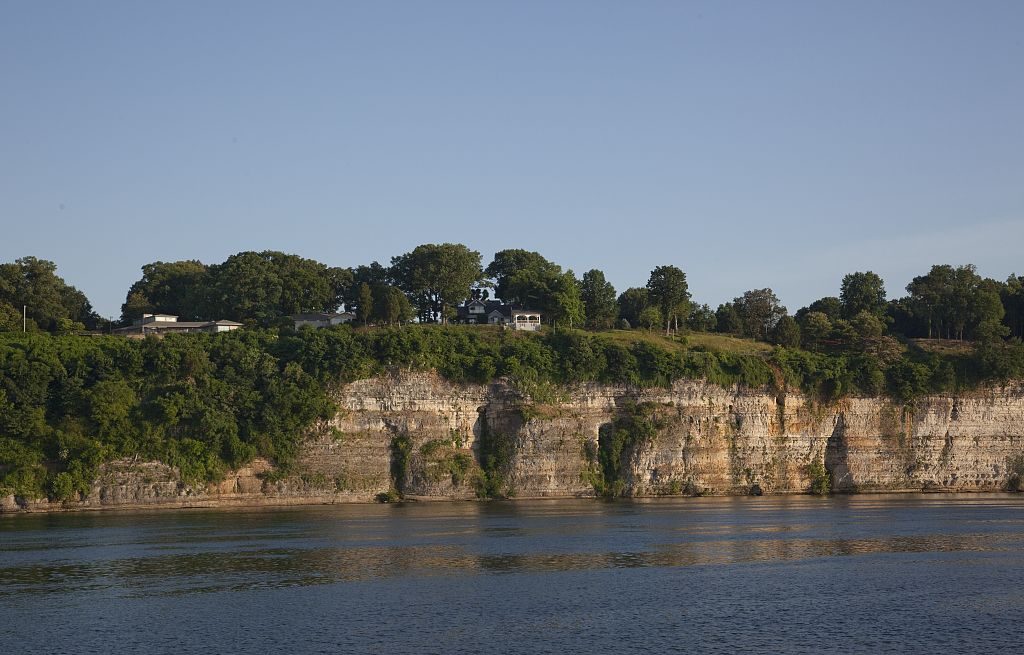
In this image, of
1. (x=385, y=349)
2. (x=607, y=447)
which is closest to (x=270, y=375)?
(x=385, y=349)

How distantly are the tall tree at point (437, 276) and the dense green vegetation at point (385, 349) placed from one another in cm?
19

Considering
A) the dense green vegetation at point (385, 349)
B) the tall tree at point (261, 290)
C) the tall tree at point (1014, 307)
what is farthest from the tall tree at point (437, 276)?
the tall tree at point (1014, 307)

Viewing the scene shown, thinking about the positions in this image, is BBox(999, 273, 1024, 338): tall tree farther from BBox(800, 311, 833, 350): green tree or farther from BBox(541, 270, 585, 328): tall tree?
BBox(541, 270, 585, 328): tall tree

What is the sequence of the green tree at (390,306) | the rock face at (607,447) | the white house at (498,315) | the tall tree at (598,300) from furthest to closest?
the tall tree at (598,300) < the white house at (498,315) < the green tree at (390,306) < the rock face at (607,447)

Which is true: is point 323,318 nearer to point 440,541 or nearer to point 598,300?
point 598,300

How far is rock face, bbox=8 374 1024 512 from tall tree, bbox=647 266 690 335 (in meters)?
17.4

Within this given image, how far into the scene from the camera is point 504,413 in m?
73.2

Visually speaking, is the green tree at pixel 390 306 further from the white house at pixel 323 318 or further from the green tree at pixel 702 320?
the green tree at pixel 702 320

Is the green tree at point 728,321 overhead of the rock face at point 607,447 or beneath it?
overhead

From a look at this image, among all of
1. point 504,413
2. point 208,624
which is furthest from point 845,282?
point 208,624

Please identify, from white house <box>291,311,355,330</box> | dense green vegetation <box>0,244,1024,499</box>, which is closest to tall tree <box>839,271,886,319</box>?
dense green vegetation <box>0,244,1024,499</box>

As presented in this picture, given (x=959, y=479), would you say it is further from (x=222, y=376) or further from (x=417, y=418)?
(x=222, y=376)

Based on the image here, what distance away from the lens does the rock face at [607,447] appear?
68.2m

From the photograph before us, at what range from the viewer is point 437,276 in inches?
3942
